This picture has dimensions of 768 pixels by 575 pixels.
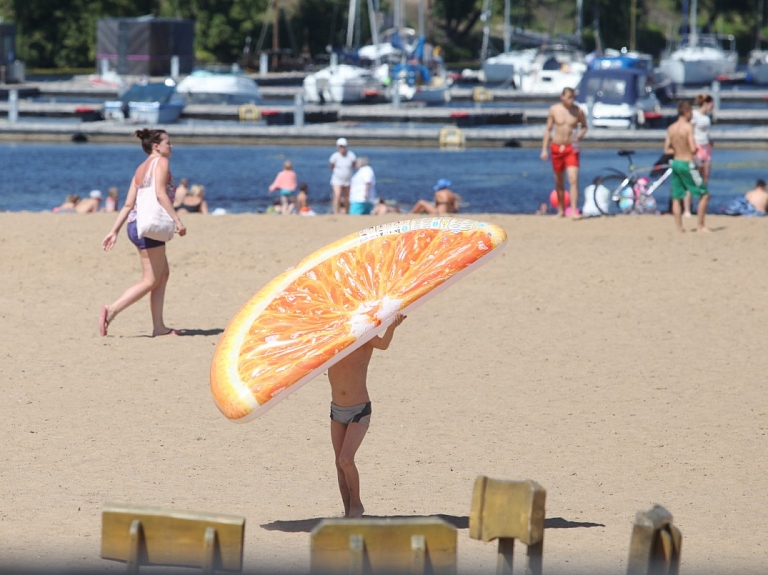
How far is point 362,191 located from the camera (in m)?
18.3

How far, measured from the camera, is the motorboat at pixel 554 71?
47625mm

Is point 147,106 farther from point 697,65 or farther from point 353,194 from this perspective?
point 697,65

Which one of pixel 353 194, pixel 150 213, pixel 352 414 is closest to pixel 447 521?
pixel 352 414

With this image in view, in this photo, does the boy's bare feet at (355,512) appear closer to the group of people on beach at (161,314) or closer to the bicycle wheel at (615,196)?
the group of people on beach at (161,314)

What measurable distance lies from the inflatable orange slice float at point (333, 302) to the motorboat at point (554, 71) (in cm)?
4094

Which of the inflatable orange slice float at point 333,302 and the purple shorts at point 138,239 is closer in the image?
the inflatable orange slice float at point 333,302

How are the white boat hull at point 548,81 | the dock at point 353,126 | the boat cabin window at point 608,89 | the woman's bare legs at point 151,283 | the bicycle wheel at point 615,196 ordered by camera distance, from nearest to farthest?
the woman's bare legs at point 151,283 < the bicycle wheel at point 615,196 < the dock at point 353,126 < the boat cabin window at point 608,89 < the white boat hull at point 548,81

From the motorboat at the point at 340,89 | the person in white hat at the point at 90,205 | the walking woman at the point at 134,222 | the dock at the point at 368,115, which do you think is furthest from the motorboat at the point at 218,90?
the walking woman at the point at 134,222

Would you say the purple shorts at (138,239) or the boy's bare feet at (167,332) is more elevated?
the purple shorts at (138,239)

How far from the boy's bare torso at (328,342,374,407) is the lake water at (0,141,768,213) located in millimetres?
16859

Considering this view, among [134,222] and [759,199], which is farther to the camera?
[759,199]

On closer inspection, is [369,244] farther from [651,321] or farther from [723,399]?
[651,321]

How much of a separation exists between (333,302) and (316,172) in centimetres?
2265

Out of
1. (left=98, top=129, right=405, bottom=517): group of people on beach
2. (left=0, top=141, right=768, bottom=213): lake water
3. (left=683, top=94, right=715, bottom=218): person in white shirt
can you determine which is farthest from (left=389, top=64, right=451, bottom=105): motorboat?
(left=98, top=129, right=405, bottom=517): group of people on beach
